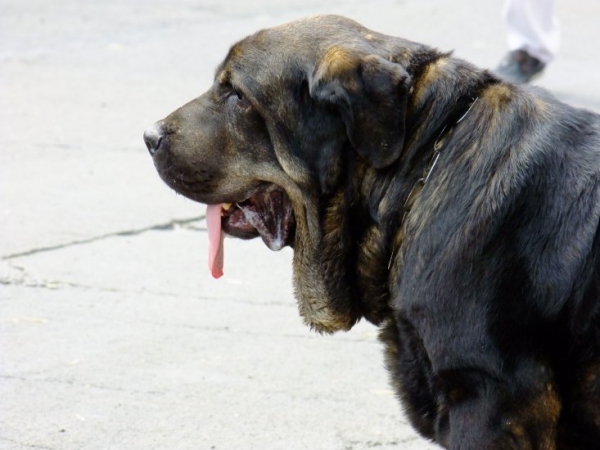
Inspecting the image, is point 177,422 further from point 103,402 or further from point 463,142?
point 463,142

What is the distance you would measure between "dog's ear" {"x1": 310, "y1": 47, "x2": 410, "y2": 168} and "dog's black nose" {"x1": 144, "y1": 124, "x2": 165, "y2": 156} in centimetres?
63

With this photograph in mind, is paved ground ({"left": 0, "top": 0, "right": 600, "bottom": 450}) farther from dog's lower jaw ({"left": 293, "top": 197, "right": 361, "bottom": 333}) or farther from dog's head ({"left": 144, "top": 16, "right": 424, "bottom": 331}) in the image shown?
dog's head ({"left": 144, "top": 16, "right": 424, "bottom": 331})

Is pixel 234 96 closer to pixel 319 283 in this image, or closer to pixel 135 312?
pixel 319 283

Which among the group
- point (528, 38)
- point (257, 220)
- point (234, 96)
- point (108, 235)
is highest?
point (234, 96)

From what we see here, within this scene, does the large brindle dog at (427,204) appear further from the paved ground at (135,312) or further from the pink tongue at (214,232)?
the paved ground at (135,312)

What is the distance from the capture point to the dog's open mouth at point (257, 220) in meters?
3.61

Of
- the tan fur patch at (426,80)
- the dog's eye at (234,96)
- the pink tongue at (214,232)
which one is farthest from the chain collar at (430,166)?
the pink tongue at (214,232)

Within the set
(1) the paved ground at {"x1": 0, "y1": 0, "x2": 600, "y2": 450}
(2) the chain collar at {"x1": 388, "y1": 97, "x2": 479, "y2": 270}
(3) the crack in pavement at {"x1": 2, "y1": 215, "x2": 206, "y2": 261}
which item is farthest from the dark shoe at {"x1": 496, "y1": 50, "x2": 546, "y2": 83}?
(2) the chain collar at {"x1": 388, "y1": 97, "x2": 479, "y2": 270}

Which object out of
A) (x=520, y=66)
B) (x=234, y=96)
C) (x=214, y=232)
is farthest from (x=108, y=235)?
(x=520, y=66)

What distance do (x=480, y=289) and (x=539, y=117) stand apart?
0.53 metres

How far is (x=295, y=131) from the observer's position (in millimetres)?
3387

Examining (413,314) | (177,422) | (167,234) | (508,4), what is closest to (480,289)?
(413,314)

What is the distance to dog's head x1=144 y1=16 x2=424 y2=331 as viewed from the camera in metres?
3.24

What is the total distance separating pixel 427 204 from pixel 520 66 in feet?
19.0
